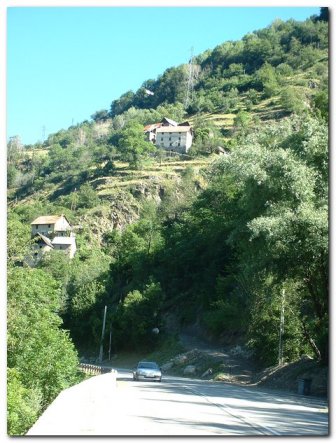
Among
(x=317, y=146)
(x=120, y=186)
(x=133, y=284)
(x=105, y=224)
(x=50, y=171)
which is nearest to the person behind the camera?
(x=317, y=146)

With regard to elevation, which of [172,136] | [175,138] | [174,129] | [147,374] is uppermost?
[174,129]

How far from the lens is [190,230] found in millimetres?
58250

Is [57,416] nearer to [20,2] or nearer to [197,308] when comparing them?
[20,2]

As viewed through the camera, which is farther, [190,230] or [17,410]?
[190,230]

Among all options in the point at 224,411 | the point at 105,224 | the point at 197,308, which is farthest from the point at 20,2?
the point at 105,224

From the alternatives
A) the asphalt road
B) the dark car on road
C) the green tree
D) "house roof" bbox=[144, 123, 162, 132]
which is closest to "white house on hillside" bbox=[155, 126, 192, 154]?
"house roof" bbox=[144, 123, 162, 132]

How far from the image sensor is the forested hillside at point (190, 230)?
21.6m

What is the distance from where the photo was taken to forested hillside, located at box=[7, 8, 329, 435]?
21.6 meters

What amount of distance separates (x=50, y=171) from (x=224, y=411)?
5982 cm

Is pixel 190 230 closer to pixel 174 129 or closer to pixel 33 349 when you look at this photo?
pixel 33 349

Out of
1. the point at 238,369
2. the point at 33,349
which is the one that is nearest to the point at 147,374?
the point at 33,349

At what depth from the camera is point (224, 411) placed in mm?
13609

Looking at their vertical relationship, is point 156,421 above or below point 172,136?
below

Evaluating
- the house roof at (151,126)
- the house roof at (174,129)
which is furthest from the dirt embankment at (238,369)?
the house roof at (151,126)
